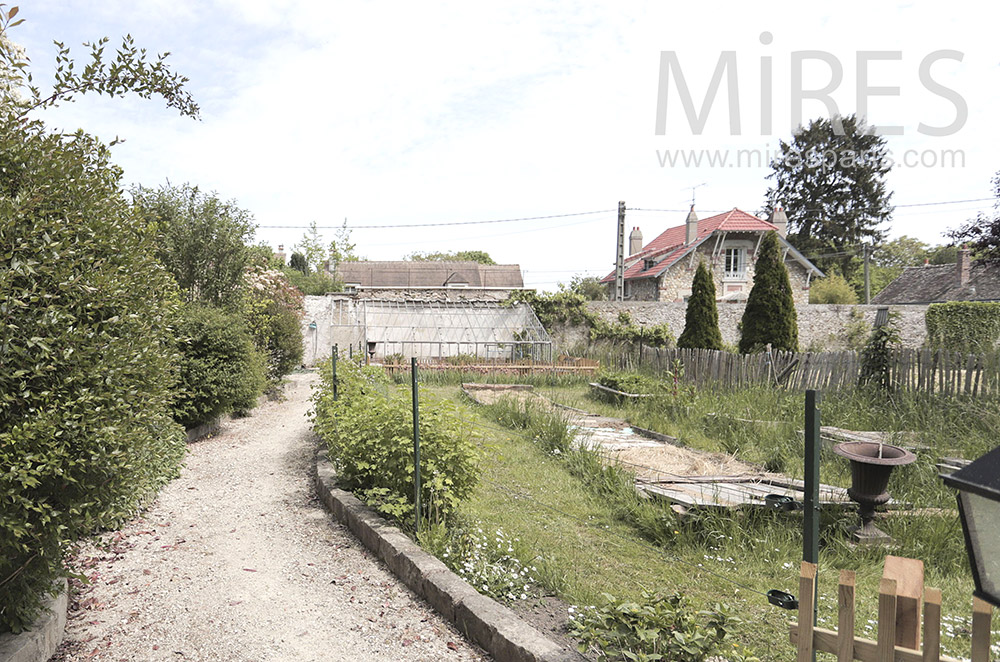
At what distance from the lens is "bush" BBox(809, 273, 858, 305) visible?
32.8m

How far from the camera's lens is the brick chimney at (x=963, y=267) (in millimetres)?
28375

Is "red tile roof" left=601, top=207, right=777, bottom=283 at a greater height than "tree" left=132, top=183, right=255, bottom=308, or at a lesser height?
greater

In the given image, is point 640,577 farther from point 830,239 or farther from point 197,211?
point 830,239

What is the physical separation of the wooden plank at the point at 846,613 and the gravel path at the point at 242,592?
188 cm

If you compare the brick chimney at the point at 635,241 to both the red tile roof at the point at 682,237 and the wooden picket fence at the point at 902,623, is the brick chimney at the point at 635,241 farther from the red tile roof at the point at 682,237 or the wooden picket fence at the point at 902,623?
the wooden picket fence at the point at 902,623

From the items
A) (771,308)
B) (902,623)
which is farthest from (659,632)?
(771,308)

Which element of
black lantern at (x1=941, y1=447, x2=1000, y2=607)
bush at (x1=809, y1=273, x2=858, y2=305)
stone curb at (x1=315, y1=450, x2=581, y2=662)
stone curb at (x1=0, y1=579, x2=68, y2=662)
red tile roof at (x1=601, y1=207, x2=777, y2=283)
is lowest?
stone curb at (x1=315, y1=450, x2=581, y2=662)

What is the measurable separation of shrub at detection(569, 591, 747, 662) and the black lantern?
A: 4.86 ft

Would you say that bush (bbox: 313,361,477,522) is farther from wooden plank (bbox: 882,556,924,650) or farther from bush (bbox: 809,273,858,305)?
bush (bbox: 809,273,858,305)

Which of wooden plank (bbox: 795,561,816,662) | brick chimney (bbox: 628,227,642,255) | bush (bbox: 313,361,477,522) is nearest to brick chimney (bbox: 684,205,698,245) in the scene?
brick chimney (bbox: 628,227,642,255)

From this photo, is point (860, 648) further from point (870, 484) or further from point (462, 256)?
point (462, 256)

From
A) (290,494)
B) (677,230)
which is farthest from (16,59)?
(677,230)

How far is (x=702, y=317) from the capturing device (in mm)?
17078

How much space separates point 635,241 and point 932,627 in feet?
121
